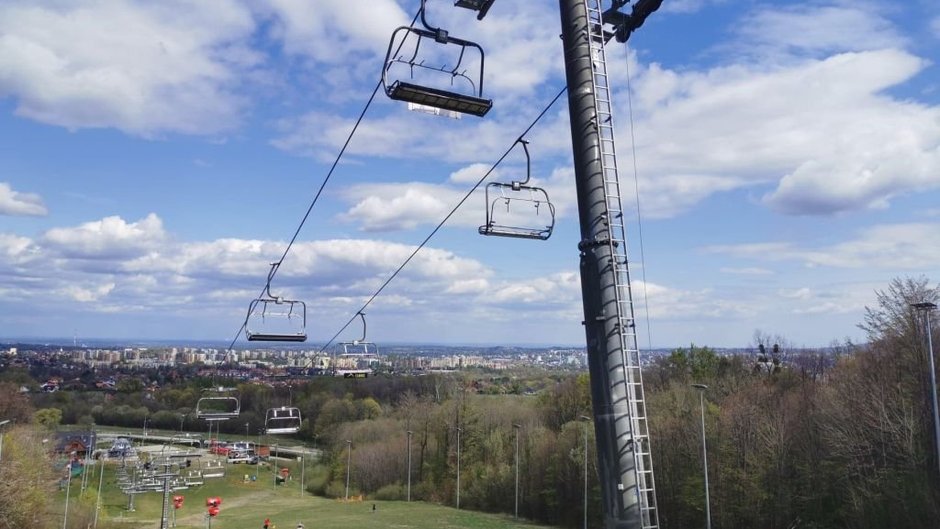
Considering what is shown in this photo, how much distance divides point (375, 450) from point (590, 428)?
41.2 meters

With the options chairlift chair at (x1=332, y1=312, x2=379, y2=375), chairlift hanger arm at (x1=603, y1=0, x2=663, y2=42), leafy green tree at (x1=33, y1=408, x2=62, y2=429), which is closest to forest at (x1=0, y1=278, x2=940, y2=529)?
leafy green tree at (x1=33, y1=408, x2=62, y2=429)

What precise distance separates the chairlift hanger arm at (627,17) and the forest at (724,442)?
39439 millimetres

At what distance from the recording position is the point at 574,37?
8.43m

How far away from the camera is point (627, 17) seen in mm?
9492

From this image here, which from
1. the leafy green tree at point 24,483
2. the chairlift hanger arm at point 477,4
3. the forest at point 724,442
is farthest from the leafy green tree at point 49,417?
the chairlift hanger arm at point 477,4

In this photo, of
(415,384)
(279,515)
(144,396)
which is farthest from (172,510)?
(144,396)

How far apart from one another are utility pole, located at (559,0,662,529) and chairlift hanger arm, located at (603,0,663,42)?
89cm

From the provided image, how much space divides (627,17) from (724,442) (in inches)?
2074

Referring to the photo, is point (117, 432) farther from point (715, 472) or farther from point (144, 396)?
point (715, 472)

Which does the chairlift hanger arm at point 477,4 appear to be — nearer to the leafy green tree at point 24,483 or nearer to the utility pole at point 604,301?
the utility pole at point 604,301

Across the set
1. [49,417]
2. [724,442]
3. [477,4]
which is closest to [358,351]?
[477,4]

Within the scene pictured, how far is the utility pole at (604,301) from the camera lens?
793 cm

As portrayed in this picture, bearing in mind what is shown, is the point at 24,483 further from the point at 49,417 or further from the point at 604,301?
the point at 49,417

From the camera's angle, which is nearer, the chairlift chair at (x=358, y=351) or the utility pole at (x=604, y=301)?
the utility pole at (x=604, y=301)
